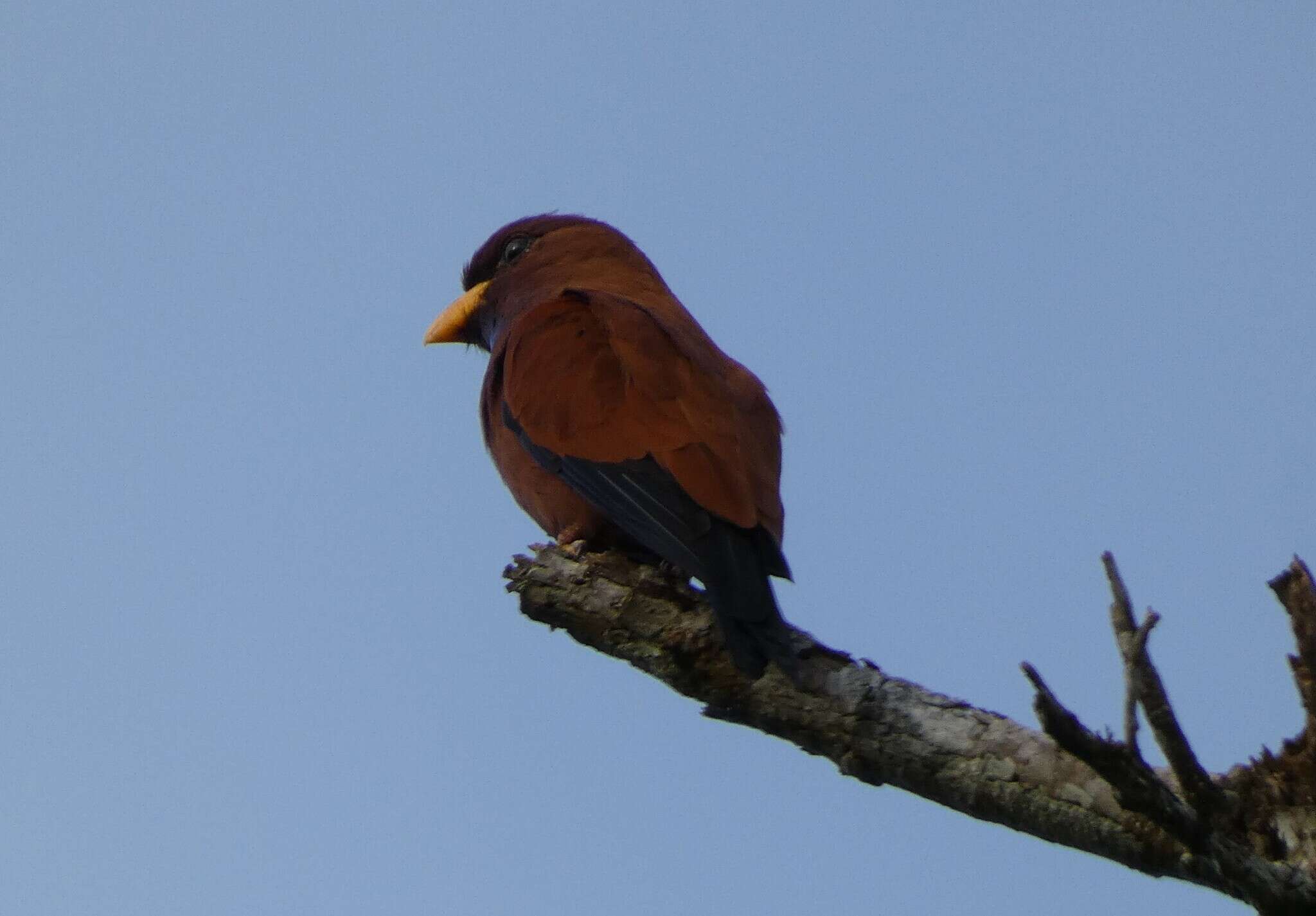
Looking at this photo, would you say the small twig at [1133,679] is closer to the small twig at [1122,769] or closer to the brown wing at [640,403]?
the small twig at [1122,769]

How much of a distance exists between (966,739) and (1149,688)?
737 mm

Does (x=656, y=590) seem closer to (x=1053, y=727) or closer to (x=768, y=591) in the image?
(x=768, y=591)

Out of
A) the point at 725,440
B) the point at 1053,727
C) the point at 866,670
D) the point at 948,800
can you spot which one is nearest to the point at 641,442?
the point at 725,440

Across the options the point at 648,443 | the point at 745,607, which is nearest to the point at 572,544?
the point at 648,443

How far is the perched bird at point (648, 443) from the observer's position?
4.09m

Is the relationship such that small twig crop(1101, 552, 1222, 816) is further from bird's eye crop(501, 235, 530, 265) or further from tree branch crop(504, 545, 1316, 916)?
bird's eye crop(501, 235, 530, 265)

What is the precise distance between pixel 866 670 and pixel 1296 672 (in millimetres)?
1024

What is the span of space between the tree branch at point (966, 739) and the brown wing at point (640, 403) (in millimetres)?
429

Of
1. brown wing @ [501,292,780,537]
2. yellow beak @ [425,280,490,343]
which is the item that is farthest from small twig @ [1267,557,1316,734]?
yellow beak @ [425,280,490,343]

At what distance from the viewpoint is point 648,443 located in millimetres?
4613

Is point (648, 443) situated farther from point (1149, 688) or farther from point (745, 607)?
point (1149, 688)

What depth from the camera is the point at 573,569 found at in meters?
3.99

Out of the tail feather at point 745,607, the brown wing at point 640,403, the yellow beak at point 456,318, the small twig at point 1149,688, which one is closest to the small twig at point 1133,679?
the small twig at point 1149,688

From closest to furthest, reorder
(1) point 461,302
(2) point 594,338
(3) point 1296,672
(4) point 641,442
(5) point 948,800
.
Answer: (3) point 1296,672
(5) point 948,800
(4) point 641,442
(2) point 594,338
(1) point 461,302
